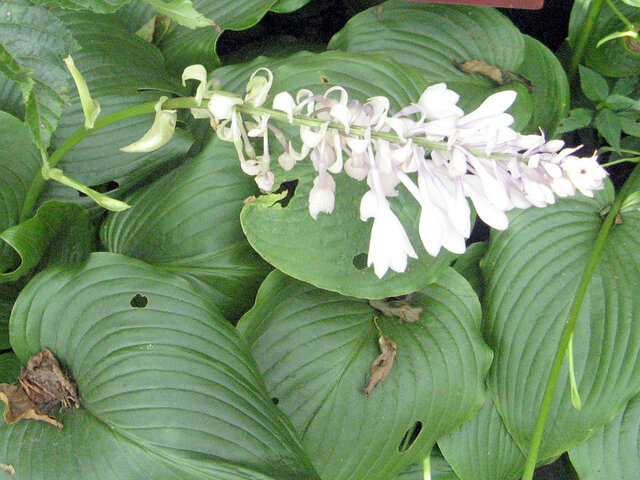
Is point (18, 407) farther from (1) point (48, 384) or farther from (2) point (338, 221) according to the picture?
(2) point (338, 221)

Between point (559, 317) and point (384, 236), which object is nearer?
point (384, 236)

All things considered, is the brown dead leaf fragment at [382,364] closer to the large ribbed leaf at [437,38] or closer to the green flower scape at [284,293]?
the green flower scape at [284,293]

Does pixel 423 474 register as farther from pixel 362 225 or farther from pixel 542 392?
pixel 362 225

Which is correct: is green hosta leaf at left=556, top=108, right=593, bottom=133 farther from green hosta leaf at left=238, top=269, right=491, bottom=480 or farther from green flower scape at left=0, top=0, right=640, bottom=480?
green hosta leaf at left=238, top=269, right=491, bottom=480

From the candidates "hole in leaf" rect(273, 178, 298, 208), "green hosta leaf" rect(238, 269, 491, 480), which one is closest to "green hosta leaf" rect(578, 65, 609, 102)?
"green hosta leaf" rect(238, 269, 491, 480)

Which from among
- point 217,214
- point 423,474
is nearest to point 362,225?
point 217,214

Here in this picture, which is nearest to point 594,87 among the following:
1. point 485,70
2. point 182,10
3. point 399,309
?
point 485,70

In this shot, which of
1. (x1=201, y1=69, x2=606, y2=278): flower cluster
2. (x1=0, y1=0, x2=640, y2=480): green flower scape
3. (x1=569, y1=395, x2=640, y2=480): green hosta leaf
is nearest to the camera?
(x1=201, y1=69, x2=606, y2=278): flower cluster
